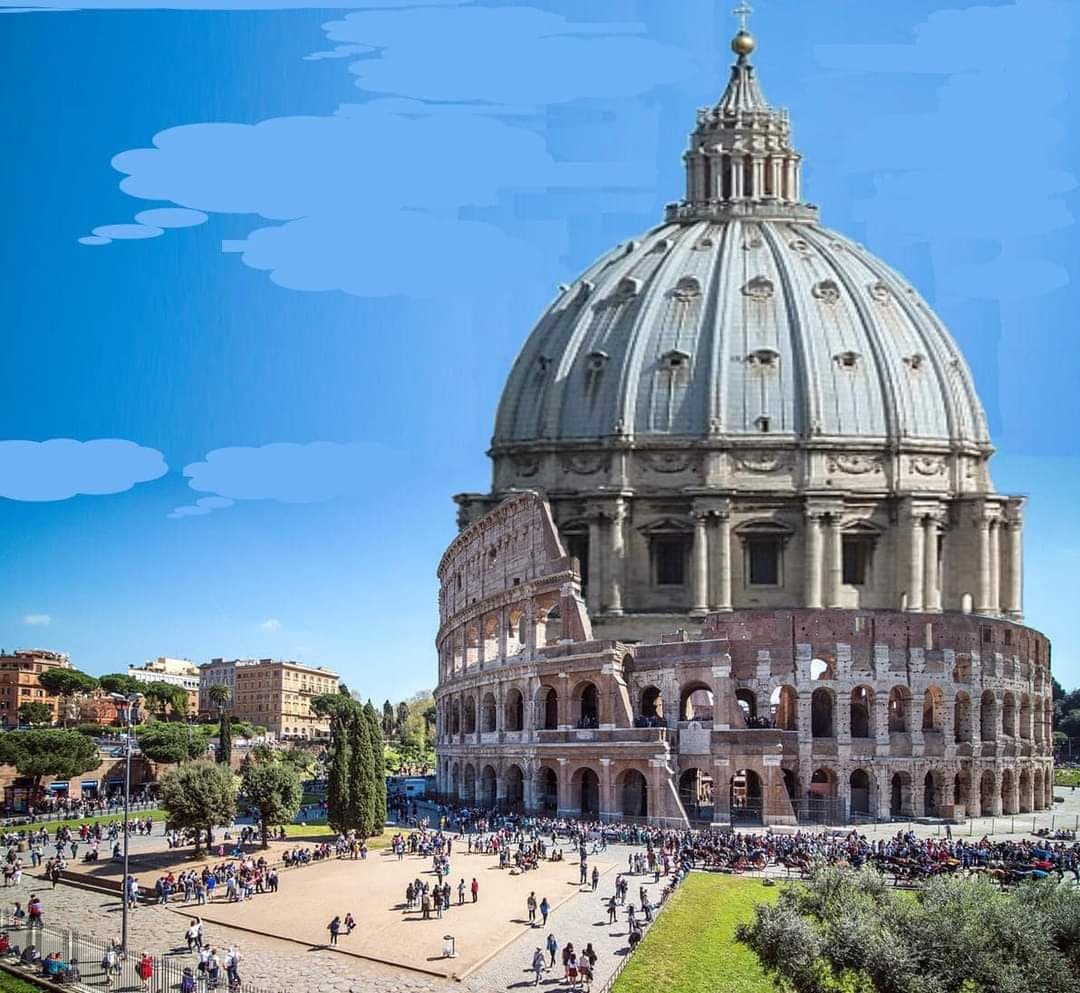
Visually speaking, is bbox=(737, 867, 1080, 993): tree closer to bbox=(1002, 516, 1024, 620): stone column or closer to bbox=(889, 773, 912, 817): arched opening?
bbox=(889, 773, 912, 817): arched opening

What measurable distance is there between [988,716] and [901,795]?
711 cm

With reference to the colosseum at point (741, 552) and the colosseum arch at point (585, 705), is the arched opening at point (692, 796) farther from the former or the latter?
the colosseum arch at point (585, 705)

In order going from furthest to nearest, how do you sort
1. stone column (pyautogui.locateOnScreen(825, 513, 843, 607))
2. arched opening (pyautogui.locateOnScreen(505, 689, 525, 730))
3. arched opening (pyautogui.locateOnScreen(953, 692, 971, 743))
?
stone column (pyautogui.locateOnScreen(825, 513, 843, 607))
arched opening (pyautogui.locateOnScreen(505, 689, 525, 730))
arched opening (pyautogui.locateOnScreen(953, 692, 971, 743))

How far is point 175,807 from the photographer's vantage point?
186ft

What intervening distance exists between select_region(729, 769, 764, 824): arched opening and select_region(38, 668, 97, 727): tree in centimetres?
9139

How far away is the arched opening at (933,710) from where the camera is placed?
71.9m

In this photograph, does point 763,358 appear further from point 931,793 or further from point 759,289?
point 931,793

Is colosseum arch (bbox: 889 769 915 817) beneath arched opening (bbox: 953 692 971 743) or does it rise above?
beneath

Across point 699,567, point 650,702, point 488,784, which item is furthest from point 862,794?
point 699,567

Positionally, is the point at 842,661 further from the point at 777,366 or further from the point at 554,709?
the point at 777,366

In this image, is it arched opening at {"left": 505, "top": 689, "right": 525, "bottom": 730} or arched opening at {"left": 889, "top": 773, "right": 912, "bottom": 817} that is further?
arched opening at {"left": 505, "top": 689, "right": 525, "bottom": 730}

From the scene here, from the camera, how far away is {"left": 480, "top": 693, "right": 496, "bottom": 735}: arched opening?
81.2m

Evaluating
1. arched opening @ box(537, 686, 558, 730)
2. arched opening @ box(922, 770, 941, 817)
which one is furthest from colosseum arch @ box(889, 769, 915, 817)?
arched opening @ box(537, 686, 558, 730)

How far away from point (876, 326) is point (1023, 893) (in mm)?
63613
